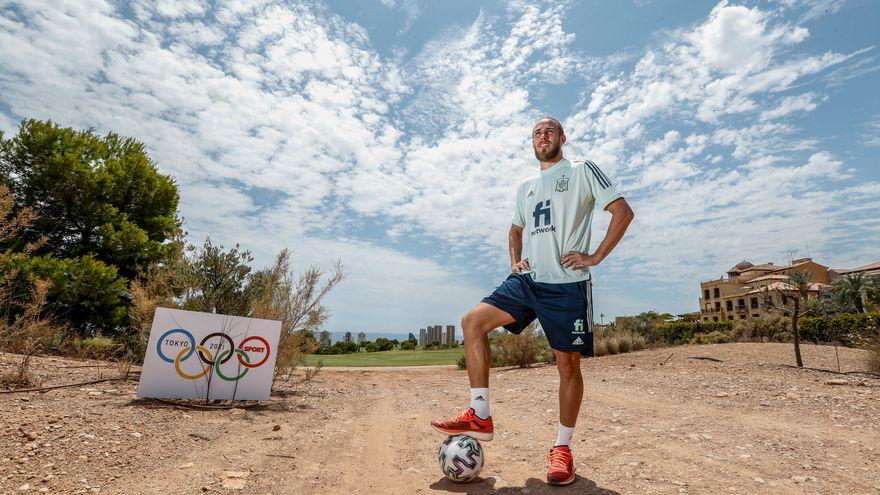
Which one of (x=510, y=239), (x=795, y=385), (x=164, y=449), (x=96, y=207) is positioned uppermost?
(x=96, y=207)

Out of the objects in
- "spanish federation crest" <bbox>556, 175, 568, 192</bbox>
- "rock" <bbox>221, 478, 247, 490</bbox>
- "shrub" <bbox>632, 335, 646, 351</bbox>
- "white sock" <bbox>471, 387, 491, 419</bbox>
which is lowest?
"rock" <bbox>221, 478, 247, 490</bbox>

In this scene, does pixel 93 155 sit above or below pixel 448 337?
above

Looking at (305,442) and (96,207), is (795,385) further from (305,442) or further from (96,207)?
(96,207)

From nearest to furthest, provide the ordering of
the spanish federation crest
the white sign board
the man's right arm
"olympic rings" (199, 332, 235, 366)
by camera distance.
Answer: the spanish federation crest < the man's right arm < the white sign board < "olympic rings" (199, 332, 235, 366)

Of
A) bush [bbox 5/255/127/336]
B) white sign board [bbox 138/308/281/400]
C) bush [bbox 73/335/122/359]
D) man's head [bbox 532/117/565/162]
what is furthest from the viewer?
bush [bbox 5/255/127/336]

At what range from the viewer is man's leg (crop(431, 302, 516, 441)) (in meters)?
3.25

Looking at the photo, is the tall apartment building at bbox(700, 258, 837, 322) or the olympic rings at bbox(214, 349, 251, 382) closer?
the olympic rings at bbox(214, 349, 251, 382)

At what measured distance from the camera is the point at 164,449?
13.1 feet

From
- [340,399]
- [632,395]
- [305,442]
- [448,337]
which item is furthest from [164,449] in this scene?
[448,337]

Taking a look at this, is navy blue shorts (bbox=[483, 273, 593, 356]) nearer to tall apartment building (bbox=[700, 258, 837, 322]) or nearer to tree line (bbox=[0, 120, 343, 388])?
tree line (bbox=[0, 120, 343, 388])

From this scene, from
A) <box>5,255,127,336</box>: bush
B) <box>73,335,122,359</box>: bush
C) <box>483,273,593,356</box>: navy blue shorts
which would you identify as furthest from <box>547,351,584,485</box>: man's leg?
<box>5,255,127,336</box>: bush

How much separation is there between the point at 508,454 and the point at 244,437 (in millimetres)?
2668

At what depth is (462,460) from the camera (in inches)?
124

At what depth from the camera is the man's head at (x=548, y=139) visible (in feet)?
12.2
